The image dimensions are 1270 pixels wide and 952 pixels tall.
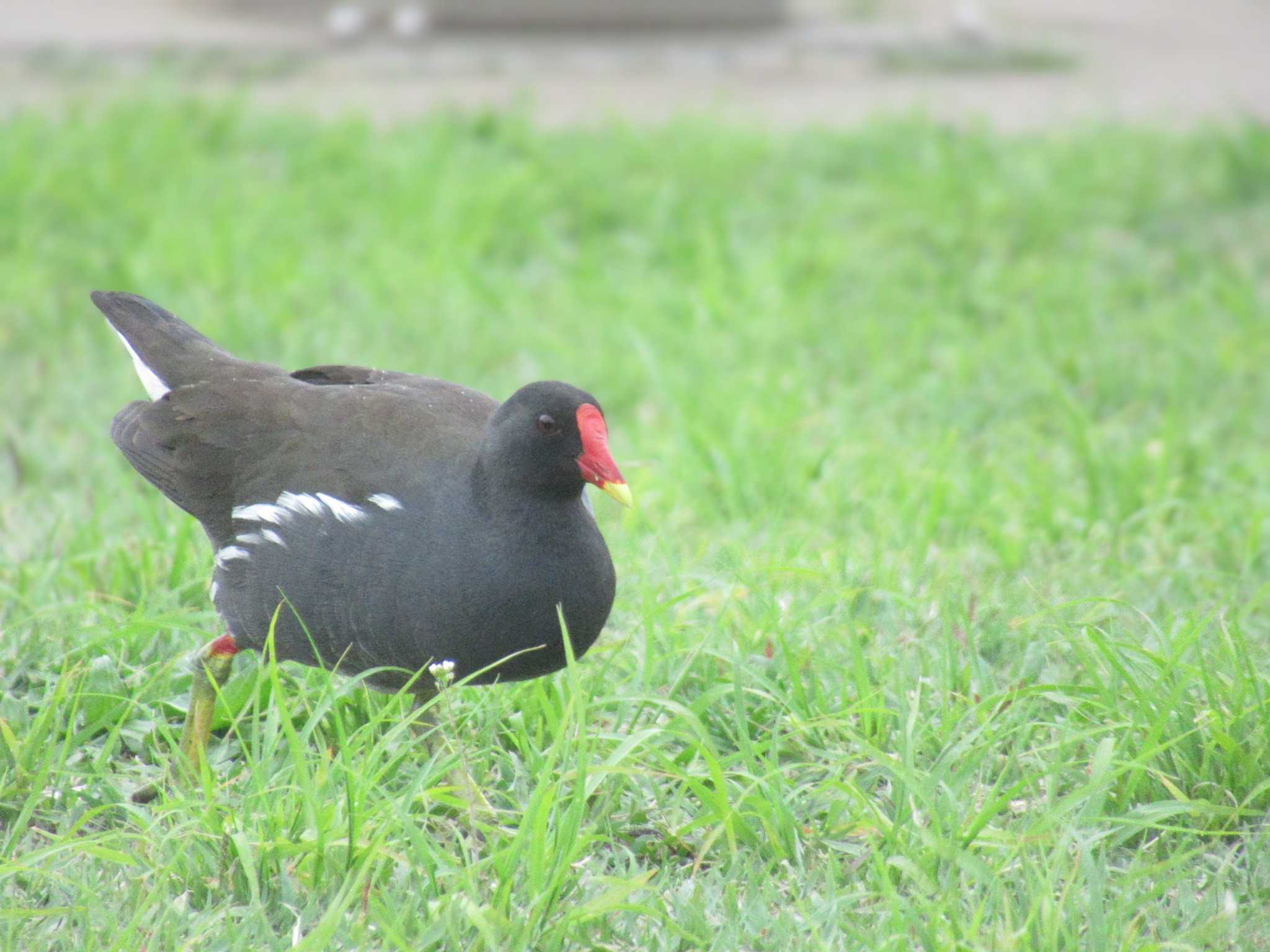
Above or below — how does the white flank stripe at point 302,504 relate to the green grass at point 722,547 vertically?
above

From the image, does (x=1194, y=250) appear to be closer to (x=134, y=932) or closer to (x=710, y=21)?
(x=710, y=21)

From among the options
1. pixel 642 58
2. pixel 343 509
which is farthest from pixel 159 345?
pixel 642 58

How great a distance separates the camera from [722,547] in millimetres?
3287

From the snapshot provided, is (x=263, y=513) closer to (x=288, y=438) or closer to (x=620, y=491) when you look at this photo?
(x=288, y=438)

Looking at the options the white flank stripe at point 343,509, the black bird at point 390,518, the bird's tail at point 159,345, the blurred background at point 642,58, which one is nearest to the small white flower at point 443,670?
the black bird at point 390,518

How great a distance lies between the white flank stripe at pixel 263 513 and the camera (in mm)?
2504

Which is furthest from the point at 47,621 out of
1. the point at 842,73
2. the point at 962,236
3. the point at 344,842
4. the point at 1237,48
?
the point at 1237,48

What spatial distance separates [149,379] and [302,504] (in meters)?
0.64

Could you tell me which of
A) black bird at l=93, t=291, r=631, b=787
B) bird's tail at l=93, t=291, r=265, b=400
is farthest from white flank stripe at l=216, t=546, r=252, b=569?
bird's tail at l=93, t=291, r=265, b=400

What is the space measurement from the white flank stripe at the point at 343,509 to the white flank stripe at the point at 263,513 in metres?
0.08

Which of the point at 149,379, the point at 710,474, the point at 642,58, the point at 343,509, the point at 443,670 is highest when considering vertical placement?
the point at 642,58

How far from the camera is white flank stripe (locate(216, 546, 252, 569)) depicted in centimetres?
256

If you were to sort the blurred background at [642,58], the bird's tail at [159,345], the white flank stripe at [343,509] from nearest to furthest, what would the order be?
the white flank stripe at [343,509]
the bird's tail at [159,345]
the blurred background at [642,58]

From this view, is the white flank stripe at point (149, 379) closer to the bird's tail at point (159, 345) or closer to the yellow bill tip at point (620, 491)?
the bird's tail at point (159, 345)
